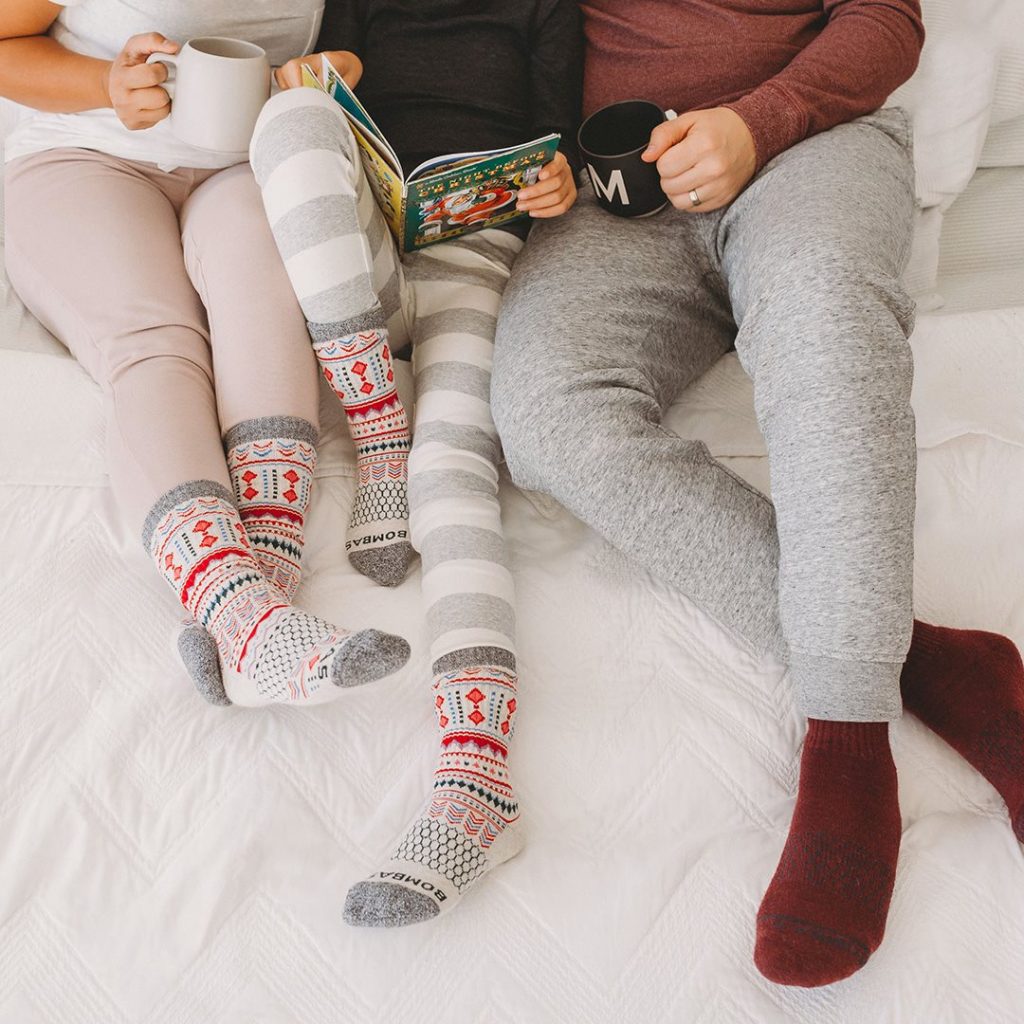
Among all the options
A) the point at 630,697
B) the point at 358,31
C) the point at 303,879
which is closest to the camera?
the point at 303,879

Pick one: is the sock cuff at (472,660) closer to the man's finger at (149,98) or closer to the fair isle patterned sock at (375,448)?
the fair isle patterned sock at (375,448)

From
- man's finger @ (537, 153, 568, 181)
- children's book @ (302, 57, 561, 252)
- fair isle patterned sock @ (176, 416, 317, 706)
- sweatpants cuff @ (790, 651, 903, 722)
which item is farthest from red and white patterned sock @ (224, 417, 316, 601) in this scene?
sweatpants cuff @ (790, 651, 903, 722)

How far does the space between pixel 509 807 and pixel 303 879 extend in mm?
158

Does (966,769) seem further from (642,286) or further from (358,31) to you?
(358,31)

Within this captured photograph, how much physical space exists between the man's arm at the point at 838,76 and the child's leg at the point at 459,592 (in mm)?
287

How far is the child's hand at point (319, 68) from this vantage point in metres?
0.98

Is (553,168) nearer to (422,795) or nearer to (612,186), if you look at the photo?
(612,186)

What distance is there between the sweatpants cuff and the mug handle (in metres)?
0.74

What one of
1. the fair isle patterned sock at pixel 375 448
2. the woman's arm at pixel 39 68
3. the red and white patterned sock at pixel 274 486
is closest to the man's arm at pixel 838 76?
the fair isle patterned sock at pixel 375 448

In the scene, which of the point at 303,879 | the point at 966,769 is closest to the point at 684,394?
the point at 966,769

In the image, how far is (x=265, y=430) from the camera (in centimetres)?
90

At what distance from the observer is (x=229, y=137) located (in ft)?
3.12

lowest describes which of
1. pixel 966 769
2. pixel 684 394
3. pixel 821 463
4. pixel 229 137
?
pixel 966 769

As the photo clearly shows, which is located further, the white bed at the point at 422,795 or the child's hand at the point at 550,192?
the child's hand at the point at 550,192
